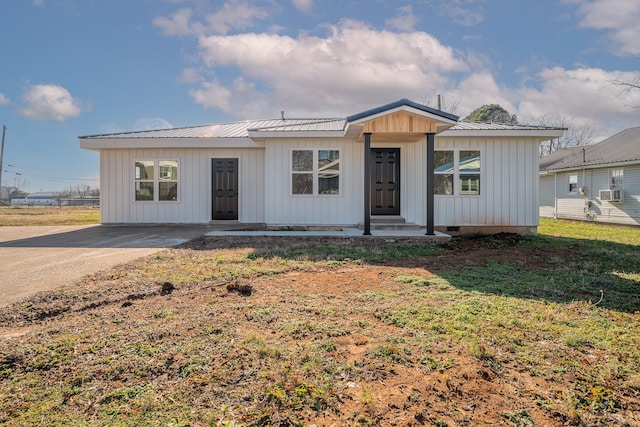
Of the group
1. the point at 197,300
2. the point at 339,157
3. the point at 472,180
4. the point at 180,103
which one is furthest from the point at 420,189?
the point at 180,103

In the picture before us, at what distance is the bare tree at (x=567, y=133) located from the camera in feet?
104

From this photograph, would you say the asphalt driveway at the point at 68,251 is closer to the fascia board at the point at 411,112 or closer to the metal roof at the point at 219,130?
the metal roof at the point at 219,130

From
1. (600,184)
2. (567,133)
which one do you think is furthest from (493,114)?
(567,133)

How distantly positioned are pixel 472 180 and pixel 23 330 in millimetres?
9354

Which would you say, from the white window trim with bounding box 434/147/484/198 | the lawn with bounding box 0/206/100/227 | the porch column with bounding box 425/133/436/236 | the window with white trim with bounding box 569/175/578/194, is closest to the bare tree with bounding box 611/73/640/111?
the white window trim with bounding box 434/147/484/198

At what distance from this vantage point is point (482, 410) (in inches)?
71.5

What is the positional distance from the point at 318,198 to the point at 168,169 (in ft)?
15.6

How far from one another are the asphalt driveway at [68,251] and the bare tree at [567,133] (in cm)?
3324

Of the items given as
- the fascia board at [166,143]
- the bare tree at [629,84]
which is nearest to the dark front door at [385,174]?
the fascia board at [166,143]

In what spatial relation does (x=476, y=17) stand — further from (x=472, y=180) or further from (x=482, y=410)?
(x=482, y=410)

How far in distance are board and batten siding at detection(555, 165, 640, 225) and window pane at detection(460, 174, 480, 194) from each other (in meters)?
9.73

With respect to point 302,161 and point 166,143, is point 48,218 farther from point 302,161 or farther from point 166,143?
point 302,161

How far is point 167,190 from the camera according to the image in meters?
10.6

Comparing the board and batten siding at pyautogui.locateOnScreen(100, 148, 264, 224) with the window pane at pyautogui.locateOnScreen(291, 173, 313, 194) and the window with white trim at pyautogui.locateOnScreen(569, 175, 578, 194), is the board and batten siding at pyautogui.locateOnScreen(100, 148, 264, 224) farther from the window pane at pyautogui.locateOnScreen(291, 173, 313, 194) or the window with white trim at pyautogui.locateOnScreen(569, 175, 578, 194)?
the window with white trim at pyautogui.locateOnScreen(569, 175, 578, 194)
